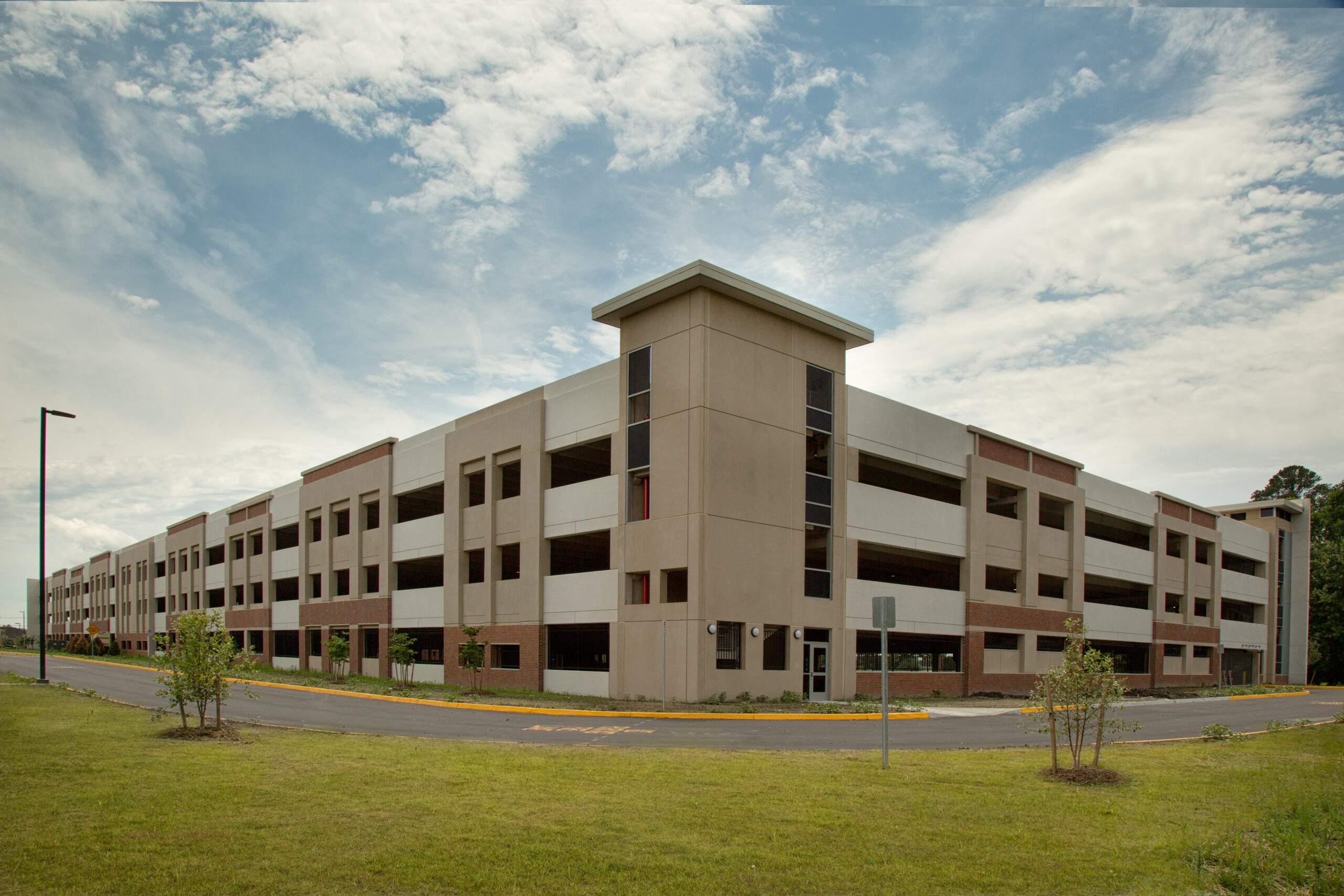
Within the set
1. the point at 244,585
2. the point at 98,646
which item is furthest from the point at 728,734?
the point at 98,646

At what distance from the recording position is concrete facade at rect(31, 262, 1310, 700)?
29172 mm

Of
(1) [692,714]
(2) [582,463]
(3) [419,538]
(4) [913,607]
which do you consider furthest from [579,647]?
(4) [913,607]

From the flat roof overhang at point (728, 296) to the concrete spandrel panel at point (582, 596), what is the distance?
9.20 m

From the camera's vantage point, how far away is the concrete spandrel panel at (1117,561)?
151 feet

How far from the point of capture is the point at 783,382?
31562 millimetres

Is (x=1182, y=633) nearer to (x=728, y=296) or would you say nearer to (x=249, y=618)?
(x=728, y=296)

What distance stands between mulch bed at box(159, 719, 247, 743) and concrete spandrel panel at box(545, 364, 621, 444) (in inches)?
699

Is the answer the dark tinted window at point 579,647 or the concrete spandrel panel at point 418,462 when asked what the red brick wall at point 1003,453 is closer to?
the dark tinted window at point 579,647

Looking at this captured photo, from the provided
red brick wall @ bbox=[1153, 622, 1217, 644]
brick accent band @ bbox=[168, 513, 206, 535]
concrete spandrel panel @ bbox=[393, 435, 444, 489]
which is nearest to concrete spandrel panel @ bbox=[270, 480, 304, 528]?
concrete spandrel panel @ bbox=[393, 435, 444, 489]

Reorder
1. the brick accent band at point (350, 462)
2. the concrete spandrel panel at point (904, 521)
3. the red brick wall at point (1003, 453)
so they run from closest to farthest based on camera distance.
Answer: the concrete spandrel panel at point (904, 521), the red brick wall at point (1003, 453), the brick accent band at point (350, 462)

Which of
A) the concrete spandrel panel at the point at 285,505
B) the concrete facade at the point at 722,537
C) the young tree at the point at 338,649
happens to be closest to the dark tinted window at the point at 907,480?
the concrete facade at the point at 722,537

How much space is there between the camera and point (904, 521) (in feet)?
116

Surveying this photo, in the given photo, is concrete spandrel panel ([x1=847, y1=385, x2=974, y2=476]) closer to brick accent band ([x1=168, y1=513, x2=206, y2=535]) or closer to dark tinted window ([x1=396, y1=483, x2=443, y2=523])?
dark tinted window ([x1=396, y1=483, x2=443, y2=523])

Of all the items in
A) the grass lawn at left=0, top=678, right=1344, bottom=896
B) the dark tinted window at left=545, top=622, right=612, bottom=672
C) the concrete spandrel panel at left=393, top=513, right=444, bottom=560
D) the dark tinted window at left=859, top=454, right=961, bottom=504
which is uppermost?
the dark tinted window at left=859, top=454, right=961, bottom=504
